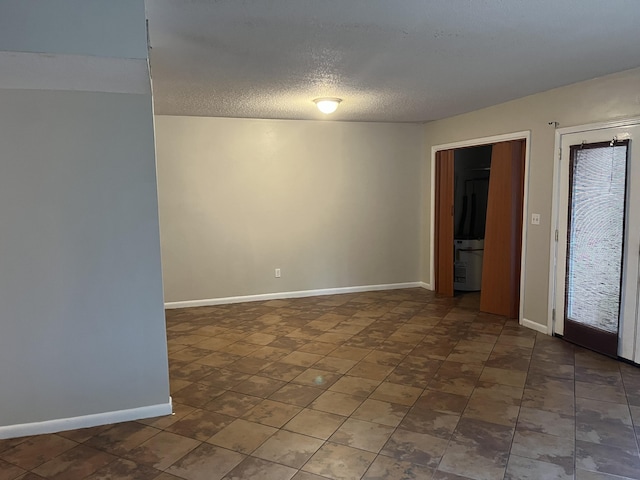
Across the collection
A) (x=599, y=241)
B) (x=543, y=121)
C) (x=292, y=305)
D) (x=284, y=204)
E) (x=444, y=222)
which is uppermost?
(x=543, y=121)

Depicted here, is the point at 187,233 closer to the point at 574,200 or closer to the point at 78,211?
the point at 78,211

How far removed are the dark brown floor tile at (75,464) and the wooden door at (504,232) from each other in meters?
4.13

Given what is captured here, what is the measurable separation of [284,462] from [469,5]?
2.54m

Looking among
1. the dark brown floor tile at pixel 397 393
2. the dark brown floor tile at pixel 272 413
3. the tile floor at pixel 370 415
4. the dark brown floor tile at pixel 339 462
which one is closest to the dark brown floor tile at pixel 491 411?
the tile floor at pixel 370 415

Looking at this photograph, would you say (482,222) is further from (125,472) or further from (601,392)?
(125,472)

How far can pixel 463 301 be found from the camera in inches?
220

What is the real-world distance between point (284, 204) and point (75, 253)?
3288 millimetres

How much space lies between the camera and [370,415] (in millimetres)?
2768

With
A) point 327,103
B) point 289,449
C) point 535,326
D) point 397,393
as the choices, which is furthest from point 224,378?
point 535,326

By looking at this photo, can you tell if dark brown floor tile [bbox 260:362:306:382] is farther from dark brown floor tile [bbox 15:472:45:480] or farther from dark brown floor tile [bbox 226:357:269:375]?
dark brown floor tile [bbox 15:472:45:480]

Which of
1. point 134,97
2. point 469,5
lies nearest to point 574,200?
point 469,5

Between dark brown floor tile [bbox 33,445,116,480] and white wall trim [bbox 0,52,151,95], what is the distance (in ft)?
6.72

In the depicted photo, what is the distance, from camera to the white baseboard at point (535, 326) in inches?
169

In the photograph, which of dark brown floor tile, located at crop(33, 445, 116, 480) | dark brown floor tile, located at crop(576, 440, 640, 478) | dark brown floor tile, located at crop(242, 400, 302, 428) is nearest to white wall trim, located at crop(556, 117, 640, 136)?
dark brown floor tile, located at crop(576, 440, 640, 478)
